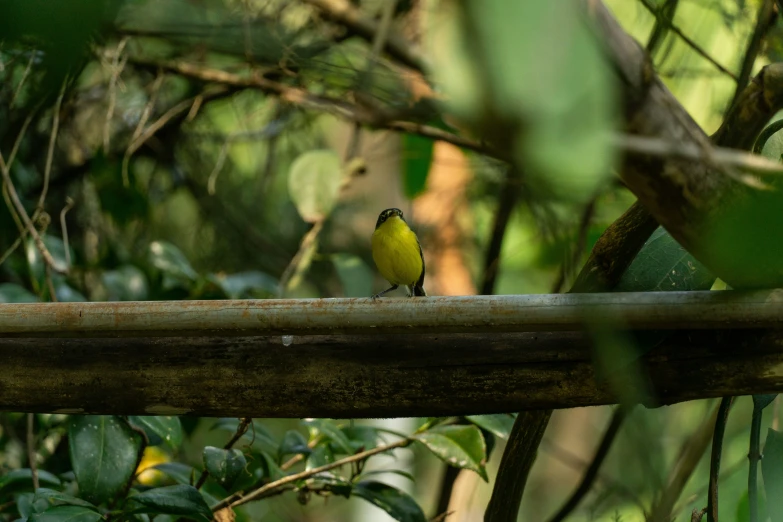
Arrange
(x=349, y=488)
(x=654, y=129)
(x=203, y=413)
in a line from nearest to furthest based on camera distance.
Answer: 1. (x=654, y=129)
2. (x=203, y=413)
3. (x=349, y=488)

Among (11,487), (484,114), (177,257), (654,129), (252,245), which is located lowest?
(11,487)

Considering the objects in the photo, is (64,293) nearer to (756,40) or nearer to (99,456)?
(99,456)

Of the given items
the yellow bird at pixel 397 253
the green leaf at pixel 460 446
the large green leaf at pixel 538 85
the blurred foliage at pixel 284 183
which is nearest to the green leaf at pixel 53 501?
the blurred foliage at pixel 284 183

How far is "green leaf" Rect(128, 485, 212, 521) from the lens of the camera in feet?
5.54

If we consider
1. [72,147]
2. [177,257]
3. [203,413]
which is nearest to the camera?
[203,413]

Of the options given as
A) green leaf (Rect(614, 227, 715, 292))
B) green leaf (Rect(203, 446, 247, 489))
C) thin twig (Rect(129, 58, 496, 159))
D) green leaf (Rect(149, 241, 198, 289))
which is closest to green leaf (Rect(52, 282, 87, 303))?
green leaf (Rect(149, 241, 198, 289))

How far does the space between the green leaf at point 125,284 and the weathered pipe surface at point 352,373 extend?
1417mm

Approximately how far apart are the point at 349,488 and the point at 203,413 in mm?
647

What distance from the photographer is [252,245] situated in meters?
4.10

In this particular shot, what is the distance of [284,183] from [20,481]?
2976 millimetres

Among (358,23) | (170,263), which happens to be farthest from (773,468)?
(358,23)

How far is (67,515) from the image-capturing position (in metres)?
1.63

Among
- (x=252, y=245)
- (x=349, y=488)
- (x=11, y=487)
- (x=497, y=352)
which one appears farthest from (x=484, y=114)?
(x=252, y=245)

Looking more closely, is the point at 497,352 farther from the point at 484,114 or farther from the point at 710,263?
the point at 484,114
